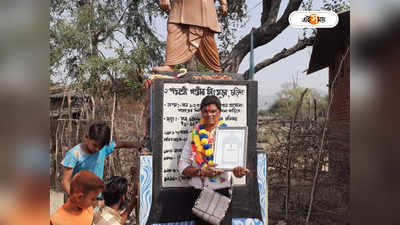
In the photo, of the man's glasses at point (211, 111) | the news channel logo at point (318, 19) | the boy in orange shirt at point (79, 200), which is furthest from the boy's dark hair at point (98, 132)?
the news channel logo at point (318, 19)

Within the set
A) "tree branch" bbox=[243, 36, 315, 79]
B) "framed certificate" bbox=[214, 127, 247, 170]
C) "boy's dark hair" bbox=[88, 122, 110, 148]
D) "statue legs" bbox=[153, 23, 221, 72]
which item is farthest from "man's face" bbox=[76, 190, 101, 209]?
"tree branch" bbox=[243, 36, 315, 79]

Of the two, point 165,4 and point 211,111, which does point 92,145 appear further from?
point 165,4

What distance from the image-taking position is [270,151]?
6508 mm

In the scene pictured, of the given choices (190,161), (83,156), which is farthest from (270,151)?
(83,156)

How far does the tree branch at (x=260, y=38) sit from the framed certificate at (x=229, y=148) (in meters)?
6.74

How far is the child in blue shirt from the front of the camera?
274cm

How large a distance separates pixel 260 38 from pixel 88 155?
26.4ft

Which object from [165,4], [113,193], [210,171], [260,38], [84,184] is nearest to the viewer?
[84,184]

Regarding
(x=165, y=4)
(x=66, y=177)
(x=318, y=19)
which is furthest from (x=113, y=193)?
(x=318, y=19)

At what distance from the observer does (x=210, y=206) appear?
2.91 m
